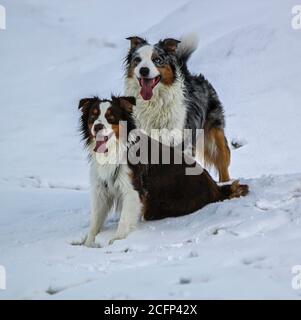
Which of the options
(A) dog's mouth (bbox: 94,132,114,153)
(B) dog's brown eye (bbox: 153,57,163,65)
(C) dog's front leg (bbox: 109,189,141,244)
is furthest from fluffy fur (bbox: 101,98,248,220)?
(B) dog's brown eye (bbox: 153,57,163,65)

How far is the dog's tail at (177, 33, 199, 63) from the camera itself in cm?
912

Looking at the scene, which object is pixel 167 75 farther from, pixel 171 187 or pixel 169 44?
pixel 171 187

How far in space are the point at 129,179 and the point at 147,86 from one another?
173 centimetres

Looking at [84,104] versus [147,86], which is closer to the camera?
[84,104]

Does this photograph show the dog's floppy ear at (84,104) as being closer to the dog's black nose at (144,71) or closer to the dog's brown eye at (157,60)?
the dog's black nose at (144,71)

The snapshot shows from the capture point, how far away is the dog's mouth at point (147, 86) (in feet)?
28.6

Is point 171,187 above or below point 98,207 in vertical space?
above

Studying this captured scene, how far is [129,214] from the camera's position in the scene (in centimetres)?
741

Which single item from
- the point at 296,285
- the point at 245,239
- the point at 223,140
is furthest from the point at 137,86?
the point at 296,285

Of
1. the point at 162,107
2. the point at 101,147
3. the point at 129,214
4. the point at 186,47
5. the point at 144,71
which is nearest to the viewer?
the point at 129,214

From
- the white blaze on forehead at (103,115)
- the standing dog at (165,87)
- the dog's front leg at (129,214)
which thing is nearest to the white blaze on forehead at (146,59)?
the standing dog at (165,87)

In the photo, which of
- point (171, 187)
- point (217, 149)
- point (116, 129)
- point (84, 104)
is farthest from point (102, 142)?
Answer: point (217, 149)

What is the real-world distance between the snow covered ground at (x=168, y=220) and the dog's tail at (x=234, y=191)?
0.14m

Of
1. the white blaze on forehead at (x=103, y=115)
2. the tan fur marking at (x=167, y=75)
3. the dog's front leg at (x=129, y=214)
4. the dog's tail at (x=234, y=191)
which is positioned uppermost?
the tan fur marking at (x=167, y=75)
